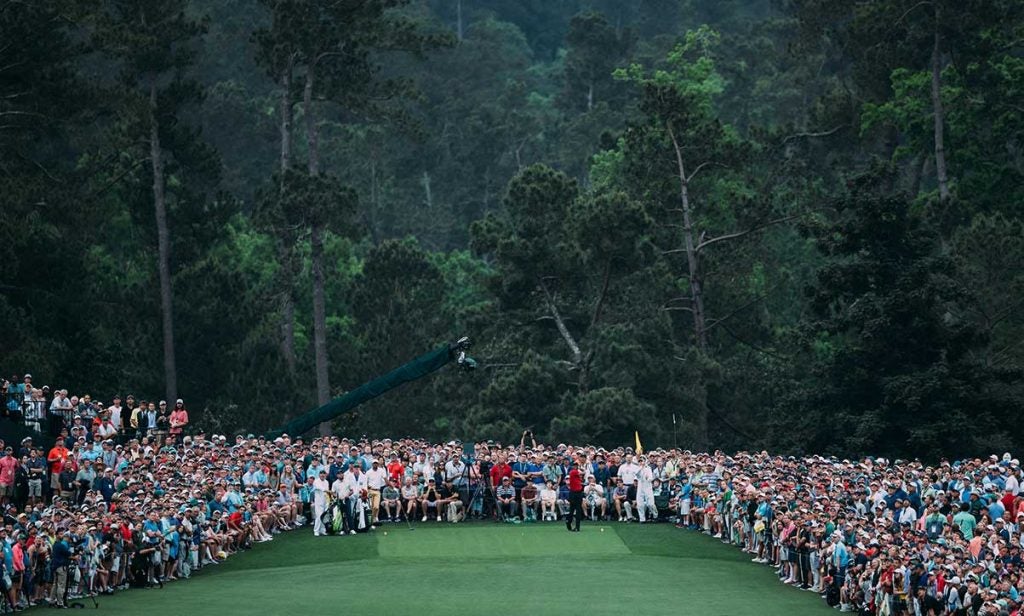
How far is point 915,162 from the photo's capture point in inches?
3110

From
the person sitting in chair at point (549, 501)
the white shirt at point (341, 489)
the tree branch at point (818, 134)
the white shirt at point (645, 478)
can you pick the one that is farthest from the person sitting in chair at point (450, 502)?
the tree branch at point (818, 134)

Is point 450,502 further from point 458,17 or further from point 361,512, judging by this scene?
point 458,17

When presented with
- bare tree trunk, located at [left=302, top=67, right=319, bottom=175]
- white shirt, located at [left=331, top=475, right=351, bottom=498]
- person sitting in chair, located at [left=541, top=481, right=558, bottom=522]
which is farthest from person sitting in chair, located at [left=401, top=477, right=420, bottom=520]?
bare tree trunk, located at [left=302, top=67, right=319, bottom=175]

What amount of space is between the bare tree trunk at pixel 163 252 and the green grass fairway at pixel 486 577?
2276 cm

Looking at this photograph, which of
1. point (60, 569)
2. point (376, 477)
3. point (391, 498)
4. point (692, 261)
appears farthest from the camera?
point (692, 261)

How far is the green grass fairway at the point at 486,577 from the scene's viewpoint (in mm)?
34438

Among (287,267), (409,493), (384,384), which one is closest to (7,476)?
(409,493)

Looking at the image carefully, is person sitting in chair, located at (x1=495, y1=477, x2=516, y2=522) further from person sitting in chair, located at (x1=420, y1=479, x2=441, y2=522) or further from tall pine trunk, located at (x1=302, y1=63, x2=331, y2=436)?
tall pine trunk, located at (x1=302, y1=63, x2=331, y2=436)

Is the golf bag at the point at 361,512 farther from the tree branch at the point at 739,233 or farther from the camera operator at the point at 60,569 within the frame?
the tree branch at the point at 739,233

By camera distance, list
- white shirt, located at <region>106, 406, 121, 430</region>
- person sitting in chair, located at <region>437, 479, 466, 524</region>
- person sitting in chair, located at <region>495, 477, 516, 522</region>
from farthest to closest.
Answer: white shirt, located at <region>106, 406, 121, 430</region> → person sitting in chair, located at <region>495, 477, 516, 522</region> → person sitting in chair, located at <region>437, 479, 466, 524</region>

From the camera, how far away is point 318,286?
228ft

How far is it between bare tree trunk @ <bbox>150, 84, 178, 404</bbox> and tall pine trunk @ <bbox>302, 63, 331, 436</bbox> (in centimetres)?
515

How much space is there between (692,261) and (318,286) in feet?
45.4

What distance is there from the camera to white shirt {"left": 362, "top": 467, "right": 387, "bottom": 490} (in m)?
44.9
